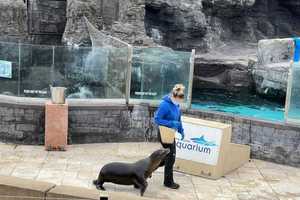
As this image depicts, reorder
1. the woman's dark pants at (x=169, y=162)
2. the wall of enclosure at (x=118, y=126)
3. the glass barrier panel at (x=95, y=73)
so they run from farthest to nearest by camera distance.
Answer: the glass barrier panel at (x=95, y=73) → the wall of enclosure at (x=118, y=126) → the woman's dark pants at (x=169, y=162)

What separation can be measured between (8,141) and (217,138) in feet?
15.3

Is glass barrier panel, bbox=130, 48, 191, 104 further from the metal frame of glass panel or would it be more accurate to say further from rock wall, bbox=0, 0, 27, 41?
rock wall, bbox=0, 0, 27, 41

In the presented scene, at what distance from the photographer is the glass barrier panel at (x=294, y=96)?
11.0 meters

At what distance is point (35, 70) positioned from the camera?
12.0 m

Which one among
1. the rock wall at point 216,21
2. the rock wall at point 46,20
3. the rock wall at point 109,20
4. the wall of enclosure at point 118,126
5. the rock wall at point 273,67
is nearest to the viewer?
the wall of enclosure at point 118,126

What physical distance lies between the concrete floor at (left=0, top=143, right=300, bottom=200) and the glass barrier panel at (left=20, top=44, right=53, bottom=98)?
1.36 meters

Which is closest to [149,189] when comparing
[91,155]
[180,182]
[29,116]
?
[180,182]

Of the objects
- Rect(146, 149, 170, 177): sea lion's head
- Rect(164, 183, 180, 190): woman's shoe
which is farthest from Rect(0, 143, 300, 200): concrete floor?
Rect(146, 149, 170, 177): sea lion's head

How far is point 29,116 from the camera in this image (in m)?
11.5

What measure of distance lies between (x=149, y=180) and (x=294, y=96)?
12.2 ft

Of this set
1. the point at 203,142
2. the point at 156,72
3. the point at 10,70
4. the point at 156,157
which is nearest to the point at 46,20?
the point at 10,70

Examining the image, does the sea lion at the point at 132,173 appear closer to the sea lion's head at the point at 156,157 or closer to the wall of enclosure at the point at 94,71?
the sea lion's head at the point at 156,157

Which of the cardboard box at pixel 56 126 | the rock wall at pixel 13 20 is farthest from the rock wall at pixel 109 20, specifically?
the cardboard box at pixel 56 126

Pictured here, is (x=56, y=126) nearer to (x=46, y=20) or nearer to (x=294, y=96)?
(x=294, y=96)
